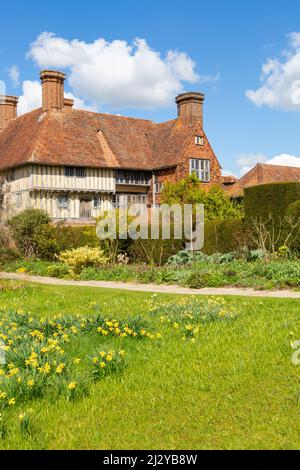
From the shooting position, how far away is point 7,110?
44625 mm

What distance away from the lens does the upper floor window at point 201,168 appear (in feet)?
127

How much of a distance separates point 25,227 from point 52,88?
1550 centimetres

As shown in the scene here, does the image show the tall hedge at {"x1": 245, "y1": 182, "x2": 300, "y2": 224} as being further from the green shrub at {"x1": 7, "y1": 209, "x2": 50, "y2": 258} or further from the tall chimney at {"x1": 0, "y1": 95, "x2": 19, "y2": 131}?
the tall chimney at {"x1": 0, "y1": 95, "x2": 19, "y2": 131}

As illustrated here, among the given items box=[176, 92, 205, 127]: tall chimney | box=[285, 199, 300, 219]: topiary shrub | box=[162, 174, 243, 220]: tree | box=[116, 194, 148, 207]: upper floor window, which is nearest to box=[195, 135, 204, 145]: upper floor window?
box=[176, 92, 205, 127]: tall chimney

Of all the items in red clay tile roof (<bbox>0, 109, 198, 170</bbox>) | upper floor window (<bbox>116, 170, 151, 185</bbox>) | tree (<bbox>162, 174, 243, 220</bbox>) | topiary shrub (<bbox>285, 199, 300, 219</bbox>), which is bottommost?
topiary shrub (<bbox>285, 199, 300, 219</bbox>)

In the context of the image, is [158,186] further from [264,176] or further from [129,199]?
[264,176]

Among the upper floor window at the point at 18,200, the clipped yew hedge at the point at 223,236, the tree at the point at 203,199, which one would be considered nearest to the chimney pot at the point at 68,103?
the upper floor window at the point at 18,200

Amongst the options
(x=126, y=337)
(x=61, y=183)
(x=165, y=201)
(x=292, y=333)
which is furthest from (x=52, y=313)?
(x=61, y=183)

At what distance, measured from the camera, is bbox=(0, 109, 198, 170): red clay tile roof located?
35531mm

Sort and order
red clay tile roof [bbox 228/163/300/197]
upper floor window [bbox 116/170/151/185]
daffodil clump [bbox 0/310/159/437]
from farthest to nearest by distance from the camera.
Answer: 1. upper floor window [bbox 116/170/151/185]
2. red clay tile roof [bbox 228/163/300/197]
3. daffodil clump [bbox 0/310/159/437]

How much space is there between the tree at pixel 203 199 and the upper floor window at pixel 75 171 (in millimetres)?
10262

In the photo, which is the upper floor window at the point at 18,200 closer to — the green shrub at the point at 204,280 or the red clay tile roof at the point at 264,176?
the red clay tile roof at the point at 264,176

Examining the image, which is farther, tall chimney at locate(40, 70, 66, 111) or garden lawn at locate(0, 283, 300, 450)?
tall chimney at locate(40, 70, 66, 111)

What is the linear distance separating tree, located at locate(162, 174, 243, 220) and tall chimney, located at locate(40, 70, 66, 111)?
44.6 feet
